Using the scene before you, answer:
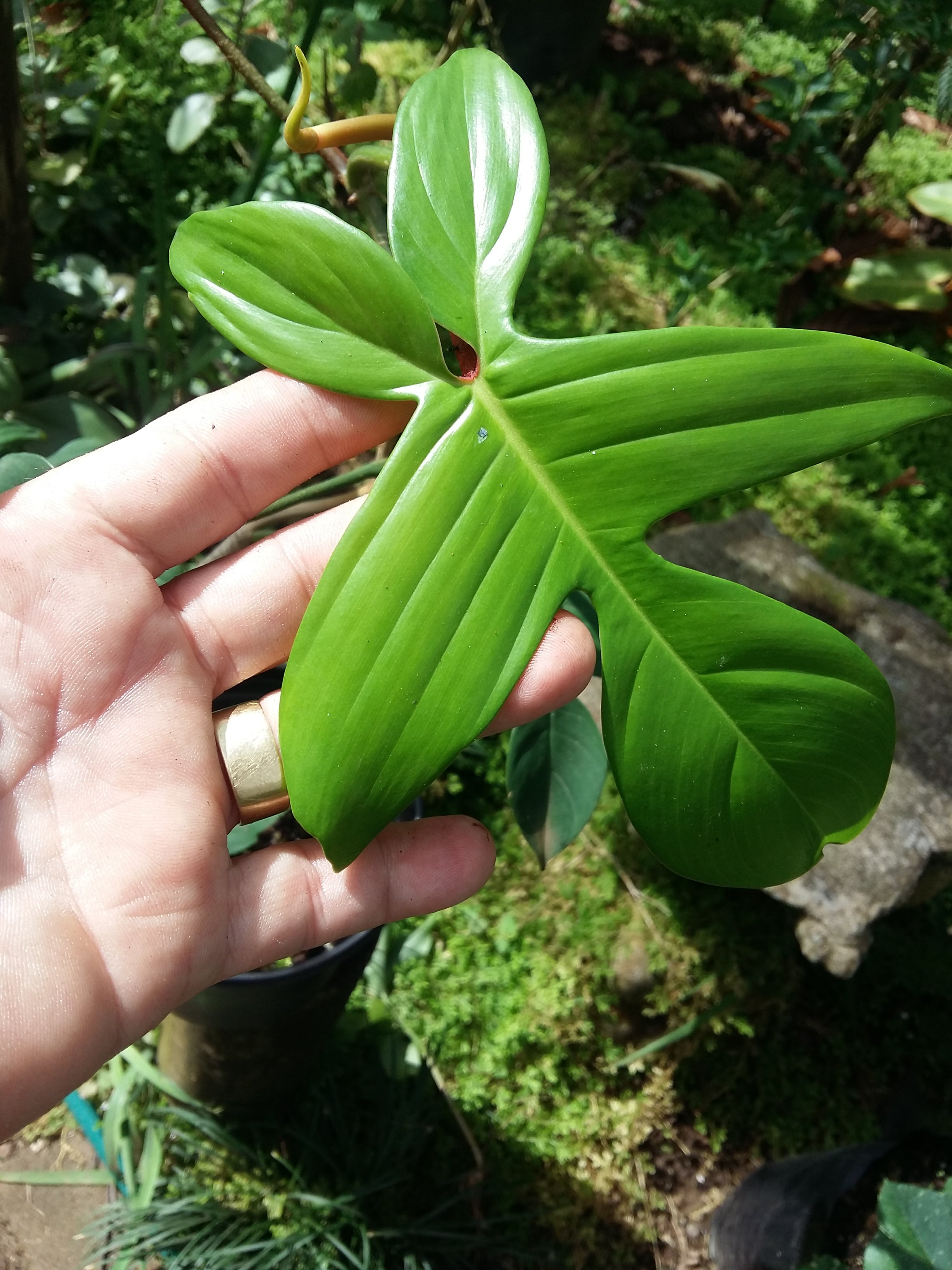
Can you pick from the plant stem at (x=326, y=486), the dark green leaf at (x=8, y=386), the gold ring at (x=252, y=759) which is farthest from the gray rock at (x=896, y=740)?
the dark green leaf at (x=8, y=386)

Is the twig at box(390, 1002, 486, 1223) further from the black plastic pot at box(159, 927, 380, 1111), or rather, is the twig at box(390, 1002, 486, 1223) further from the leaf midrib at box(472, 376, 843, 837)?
the leaf midrib at box(472, 376, 843, 837)

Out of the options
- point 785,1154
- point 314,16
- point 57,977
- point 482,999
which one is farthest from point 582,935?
point 314,16

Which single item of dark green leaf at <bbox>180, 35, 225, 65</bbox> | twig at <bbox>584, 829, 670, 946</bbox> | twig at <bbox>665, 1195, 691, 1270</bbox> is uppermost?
dark green leaf at <bbox>180, 35, 225, 65</bbox>

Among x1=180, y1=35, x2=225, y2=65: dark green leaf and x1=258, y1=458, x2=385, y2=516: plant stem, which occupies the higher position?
x1=180, y1=35, x2=225, y2=65: dark green leaf

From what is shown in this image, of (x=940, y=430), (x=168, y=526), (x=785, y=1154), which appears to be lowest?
(x=785, y=1154)

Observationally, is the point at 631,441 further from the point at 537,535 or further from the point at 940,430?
the point at 940,430

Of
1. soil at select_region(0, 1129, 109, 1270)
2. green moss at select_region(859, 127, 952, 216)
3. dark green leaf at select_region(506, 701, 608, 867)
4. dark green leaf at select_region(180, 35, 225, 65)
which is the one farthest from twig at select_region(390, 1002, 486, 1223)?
green moss at select_region(859, 127, 952, 216)

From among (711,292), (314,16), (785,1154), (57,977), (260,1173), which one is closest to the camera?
(57,977)
